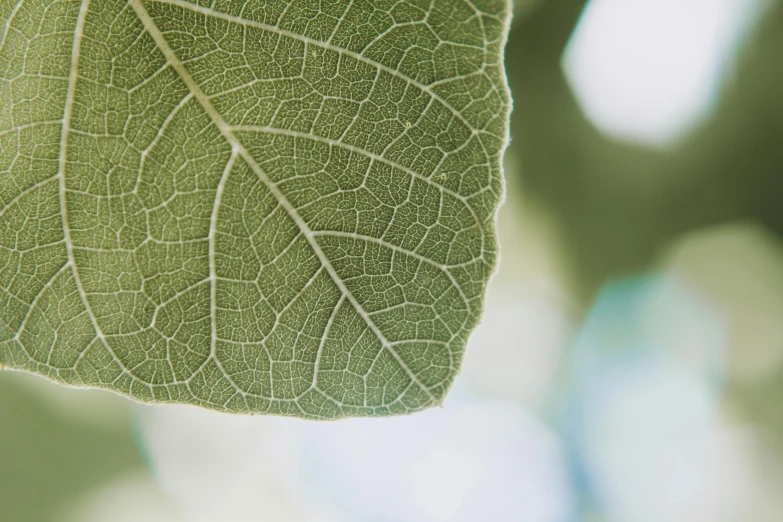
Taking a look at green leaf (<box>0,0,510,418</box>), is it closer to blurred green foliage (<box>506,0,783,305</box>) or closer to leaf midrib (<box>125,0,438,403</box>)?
leaf midrib (<box>125,0,438,403</box>)

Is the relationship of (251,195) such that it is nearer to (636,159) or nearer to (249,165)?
(249,165)

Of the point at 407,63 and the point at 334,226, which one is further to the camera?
the point at 334,226

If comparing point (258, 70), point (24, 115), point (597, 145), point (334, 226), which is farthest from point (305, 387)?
point (597, 145)

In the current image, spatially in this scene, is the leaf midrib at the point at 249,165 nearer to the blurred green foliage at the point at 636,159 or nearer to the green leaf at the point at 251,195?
the green leaf at the point at 251,195

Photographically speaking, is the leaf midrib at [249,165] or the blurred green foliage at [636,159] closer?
the leaf midrib at [249,165]

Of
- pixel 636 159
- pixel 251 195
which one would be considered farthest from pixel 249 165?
pixel 636 159

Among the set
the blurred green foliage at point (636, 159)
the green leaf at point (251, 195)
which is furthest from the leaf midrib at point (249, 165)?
the blurred green foliage at point (636, 159)

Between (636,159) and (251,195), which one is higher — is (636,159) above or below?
below

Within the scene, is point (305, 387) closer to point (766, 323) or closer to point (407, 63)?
point (407, 63)
